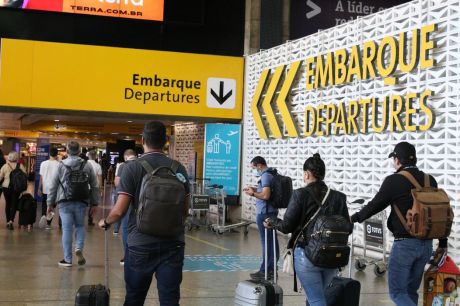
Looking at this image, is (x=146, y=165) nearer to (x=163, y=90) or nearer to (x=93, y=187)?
(x=93, y=187)

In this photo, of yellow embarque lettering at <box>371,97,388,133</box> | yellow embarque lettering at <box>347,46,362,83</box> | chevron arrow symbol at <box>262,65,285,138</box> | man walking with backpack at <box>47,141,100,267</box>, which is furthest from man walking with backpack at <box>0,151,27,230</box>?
yellow embarque lettering at <box>371,97,388,133</box>

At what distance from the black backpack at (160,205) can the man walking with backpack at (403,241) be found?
1709mm

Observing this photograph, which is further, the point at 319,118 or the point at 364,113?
the point at 319,118

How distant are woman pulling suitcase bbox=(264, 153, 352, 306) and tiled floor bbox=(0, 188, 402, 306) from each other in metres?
2.47

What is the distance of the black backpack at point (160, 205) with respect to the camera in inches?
173

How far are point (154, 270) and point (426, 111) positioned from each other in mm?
7335

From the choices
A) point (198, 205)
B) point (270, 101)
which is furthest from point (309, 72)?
point (198, 205)

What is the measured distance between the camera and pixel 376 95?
12.1 metres

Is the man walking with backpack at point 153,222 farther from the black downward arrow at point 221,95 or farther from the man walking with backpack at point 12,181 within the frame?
the black downward arrow at point 221,95

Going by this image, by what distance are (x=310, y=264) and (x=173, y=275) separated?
3.62 ft

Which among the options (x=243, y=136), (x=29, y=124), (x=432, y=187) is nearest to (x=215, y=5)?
(x=243, y=136)

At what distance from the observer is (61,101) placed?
1728 cm

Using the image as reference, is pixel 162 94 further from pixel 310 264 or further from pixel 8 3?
pixel 310 264

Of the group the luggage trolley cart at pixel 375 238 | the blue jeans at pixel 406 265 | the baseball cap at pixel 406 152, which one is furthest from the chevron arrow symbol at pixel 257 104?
the blue jeans at pixel 406 265
